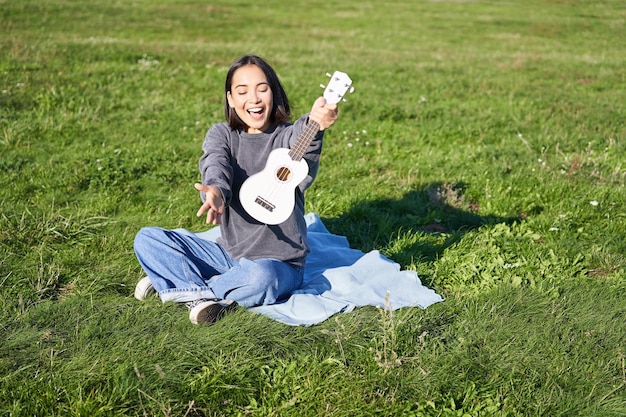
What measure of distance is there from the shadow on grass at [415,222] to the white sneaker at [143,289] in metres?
1.96

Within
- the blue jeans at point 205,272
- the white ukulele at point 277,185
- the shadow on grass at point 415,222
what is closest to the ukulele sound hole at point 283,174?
the white ukulele at point 277,185

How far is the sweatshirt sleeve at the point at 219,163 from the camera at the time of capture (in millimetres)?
4195

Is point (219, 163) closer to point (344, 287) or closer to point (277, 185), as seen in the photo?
point (277, 185)

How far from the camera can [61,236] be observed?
214 inches

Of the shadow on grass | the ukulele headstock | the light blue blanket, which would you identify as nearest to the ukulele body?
the ukulele headstock

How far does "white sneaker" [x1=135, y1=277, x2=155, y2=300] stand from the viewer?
4499 millimetres

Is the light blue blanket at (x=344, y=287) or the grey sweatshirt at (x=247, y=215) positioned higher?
the grey sweatshirt at (x=247, y=215)

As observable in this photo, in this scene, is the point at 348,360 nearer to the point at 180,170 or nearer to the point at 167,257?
the point at 167,257

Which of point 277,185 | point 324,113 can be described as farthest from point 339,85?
point 277,185

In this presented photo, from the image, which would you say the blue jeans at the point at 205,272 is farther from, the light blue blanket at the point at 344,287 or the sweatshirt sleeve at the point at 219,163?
the sweatshirt sleeve at the point at 219,163

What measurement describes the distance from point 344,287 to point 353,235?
127 cm

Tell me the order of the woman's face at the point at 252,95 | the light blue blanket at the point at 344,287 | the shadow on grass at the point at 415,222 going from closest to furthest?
1. the light blue blanket at the point at 344,287
2. the woman's face at the point at 252,95
3. the shadow on grass at the point at 415,222

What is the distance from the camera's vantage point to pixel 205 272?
462 cm

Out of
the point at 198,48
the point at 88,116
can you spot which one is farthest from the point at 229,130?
the point at 198,48
